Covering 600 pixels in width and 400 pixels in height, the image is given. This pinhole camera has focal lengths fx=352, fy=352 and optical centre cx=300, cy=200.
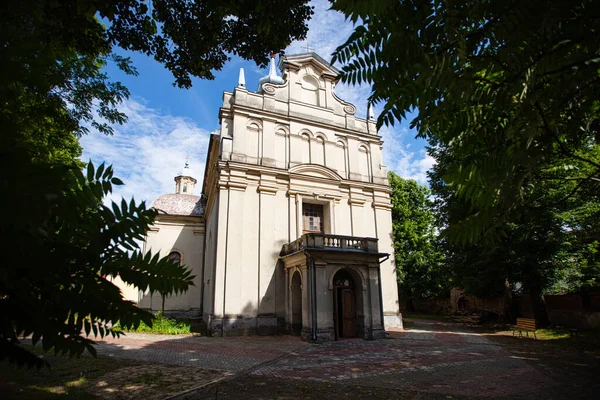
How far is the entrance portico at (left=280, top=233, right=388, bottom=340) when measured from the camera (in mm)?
16047

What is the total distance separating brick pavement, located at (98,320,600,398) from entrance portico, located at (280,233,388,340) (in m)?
0.97

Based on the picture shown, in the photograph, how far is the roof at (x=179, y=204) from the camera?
2876 centimetres

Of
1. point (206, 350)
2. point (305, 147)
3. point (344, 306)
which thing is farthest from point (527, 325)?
point (305, 147)

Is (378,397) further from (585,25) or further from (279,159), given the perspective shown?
(279,159)

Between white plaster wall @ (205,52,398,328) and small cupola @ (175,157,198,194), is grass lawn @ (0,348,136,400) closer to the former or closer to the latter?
white plaster wall @ (205,52,398,328)

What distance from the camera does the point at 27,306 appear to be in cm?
106

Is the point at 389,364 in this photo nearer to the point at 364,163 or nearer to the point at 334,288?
the point at 334,288

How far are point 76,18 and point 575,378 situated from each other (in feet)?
42.1

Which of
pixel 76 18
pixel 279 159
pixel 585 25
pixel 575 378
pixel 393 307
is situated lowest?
pixel 575 378

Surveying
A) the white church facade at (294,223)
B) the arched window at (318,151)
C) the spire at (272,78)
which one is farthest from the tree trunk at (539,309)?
the spire at (272,78)

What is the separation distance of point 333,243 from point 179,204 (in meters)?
17.6

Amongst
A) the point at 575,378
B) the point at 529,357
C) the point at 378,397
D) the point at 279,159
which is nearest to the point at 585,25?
the point at 378,397

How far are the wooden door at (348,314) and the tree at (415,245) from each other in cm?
1347

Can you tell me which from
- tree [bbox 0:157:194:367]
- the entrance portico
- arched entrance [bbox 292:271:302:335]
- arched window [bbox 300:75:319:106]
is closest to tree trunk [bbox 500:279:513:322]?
the entrance portico
